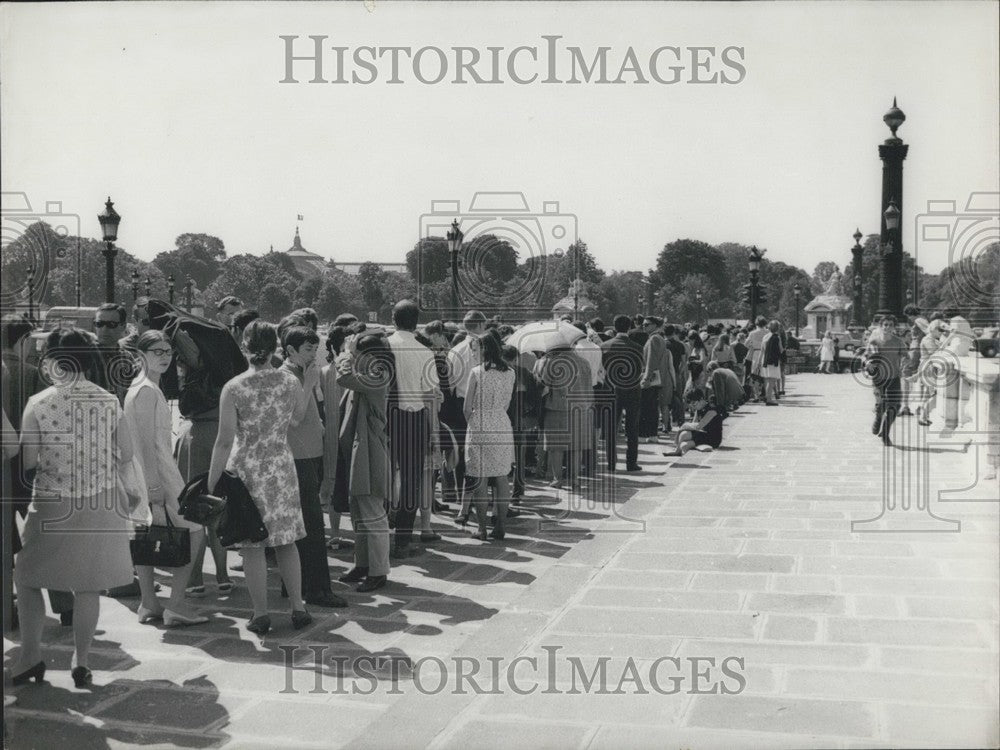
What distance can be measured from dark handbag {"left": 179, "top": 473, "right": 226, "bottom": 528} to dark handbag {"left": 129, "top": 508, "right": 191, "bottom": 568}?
0.23 meters

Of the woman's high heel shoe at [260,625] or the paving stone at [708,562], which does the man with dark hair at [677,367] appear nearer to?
the paving stone at [708,562]

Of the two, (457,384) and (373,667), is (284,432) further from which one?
(457,384)

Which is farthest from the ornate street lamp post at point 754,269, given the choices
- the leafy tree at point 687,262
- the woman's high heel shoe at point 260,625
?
the leafy tree at point 687,262

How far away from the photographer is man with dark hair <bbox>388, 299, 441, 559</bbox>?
693cm

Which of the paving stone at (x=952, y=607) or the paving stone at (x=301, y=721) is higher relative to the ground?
the paving stone at (x=952, y=607)

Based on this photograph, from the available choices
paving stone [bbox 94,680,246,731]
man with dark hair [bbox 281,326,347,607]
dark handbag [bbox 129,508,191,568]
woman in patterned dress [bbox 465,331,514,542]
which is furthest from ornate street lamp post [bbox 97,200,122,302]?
paving stone [bbox 94,680,246,731]

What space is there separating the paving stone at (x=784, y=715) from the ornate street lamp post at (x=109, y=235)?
15093mm

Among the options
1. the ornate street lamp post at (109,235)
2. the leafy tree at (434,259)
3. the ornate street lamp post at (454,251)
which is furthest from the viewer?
the leafy tree at (434,259)

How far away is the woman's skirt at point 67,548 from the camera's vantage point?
475cm

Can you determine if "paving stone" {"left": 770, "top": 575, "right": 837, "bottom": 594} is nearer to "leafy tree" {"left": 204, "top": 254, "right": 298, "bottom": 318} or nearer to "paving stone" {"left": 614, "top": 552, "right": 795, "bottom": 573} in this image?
"paving stone" {"left": 614, "top": 552, "right": 795, "bottom": 573}

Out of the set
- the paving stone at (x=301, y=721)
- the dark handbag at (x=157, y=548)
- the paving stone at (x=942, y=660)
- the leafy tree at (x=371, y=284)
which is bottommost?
the paving stone at (x=301, y=721)

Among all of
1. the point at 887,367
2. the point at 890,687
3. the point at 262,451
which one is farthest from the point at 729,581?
the point at 887,367

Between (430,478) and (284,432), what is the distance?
7.44 feet

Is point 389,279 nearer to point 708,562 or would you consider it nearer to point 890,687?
point 708,562
